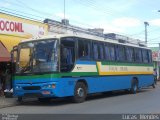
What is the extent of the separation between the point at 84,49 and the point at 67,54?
1.71 metres

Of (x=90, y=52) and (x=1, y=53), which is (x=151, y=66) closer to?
(x=90, y=52)

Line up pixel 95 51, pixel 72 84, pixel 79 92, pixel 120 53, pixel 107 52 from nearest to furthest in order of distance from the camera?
1. pixel 72 84
2. pixel 79 92
3. pixel 95 51
4. pixel 107 52
5. pixel 120 53

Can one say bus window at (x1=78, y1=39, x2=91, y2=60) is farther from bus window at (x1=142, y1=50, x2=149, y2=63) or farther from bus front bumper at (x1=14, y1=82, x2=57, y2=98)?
bus window at (x1=142, y1=50, x2=149, y2=63)

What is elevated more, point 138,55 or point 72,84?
point 138,55

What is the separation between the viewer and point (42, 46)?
1866 cm

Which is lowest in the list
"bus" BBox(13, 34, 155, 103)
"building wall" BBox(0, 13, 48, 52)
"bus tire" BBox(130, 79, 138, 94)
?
"bus tire" BBox(130, 79, 138, 94)

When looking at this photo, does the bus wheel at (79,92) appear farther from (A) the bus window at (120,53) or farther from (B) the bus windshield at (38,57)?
(A) the bus window at (120,53)

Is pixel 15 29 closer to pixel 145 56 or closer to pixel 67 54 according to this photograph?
pixel 67 54

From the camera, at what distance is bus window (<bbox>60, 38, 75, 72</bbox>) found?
60.1 ft

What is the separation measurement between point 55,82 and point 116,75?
6.56 metres

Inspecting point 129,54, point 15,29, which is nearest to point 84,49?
point 15,29

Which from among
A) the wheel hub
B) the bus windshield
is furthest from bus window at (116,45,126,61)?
the bus windshield

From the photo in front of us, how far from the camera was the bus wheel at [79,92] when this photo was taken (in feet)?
63.2

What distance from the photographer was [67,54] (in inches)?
734
